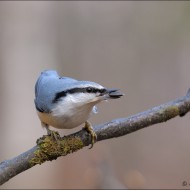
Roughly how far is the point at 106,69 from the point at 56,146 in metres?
6.50

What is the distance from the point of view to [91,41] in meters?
8.95

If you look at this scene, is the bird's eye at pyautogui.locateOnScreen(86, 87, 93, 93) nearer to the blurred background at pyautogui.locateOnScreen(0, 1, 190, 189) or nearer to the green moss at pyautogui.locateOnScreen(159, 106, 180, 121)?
the green moss at pyautogui.locateOnScreen(159, 106, 180, 121)

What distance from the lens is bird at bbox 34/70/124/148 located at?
186 centimetres

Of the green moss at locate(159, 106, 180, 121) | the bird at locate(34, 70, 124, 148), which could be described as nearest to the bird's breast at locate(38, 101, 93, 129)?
the bird at locate(34, 70, 124, 148)

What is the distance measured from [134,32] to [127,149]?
2814 mm

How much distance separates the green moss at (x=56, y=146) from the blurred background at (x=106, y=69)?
3.52 metres

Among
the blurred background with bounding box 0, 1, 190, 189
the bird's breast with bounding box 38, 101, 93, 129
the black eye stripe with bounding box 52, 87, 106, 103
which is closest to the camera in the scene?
the black eye stripe with bounding box 52, 87, 106, 103

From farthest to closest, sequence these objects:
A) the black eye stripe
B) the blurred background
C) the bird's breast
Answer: the blurred background → the bird's breast → the black eye stripe

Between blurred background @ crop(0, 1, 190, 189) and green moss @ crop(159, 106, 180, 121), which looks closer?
green moss @ crop(159, 106, 180, 121)

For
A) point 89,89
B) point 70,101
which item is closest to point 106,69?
point 70,101

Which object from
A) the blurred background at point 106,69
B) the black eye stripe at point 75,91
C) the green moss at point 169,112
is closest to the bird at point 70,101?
the black eye stripe at point 75,91

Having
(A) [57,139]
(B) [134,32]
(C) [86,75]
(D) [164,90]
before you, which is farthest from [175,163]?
(A) [57,139]

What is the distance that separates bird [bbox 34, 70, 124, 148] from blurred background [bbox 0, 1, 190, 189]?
3482mm

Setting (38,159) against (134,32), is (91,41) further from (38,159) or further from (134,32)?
(38,159)
